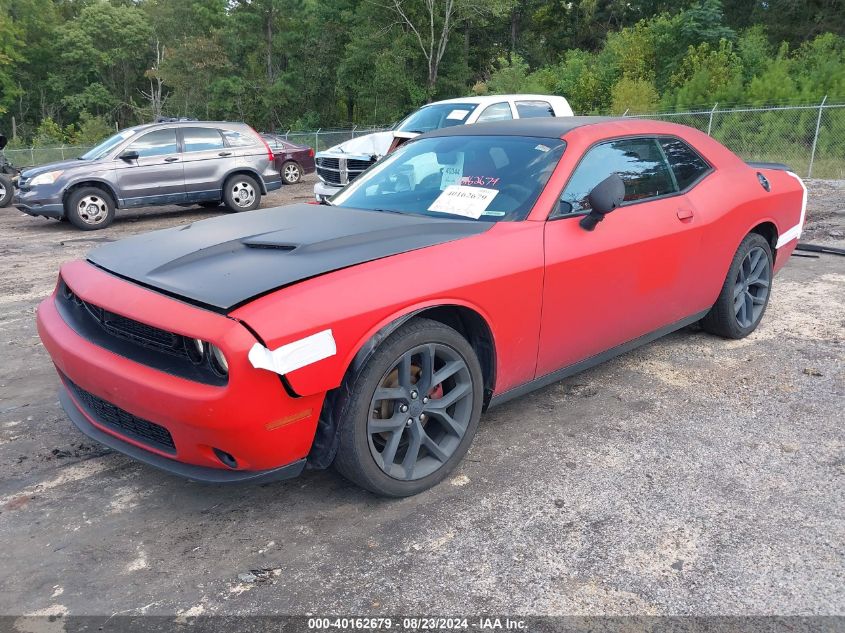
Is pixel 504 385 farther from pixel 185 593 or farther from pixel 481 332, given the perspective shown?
pixel 185 593

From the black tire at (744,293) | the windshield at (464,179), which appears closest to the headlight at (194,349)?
the windshield at (464,179)

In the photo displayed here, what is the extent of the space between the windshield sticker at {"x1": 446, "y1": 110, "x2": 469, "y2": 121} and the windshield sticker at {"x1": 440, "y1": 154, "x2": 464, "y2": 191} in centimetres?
690

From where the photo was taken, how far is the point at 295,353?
246 cm

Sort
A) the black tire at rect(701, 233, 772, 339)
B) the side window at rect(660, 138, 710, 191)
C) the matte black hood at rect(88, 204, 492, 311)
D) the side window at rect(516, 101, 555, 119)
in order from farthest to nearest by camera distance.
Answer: the side window at rect(516, 101, 555, 119), the black tire at rect(701, 233, 772, 339), the side window at rect(660, 138, 710, 191), the matte black hood at rect(88, 204, 492, 311)

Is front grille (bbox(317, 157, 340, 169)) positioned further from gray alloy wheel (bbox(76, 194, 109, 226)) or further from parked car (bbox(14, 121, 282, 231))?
gray alloy wheel (bbox(76, 194, 109, 226))

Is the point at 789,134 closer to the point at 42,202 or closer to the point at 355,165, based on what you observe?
the point at 355,165

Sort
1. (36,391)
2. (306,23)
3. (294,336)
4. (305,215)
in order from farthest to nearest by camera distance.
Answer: (306,23) < (36,391) < (305,215) < (294,336)

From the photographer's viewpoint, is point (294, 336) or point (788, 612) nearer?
point (788, 612)

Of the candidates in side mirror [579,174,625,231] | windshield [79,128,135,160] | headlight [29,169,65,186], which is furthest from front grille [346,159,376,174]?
side mirror [579,174,625,231]

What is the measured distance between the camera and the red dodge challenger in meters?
2.53

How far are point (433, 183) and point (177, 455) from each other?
6.50 feet

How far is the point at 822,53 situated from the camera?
20641mm

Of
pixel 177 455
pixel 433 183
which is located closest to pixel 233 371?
pixel 177 455

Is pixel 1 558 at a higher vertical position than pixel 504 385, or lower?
lower
